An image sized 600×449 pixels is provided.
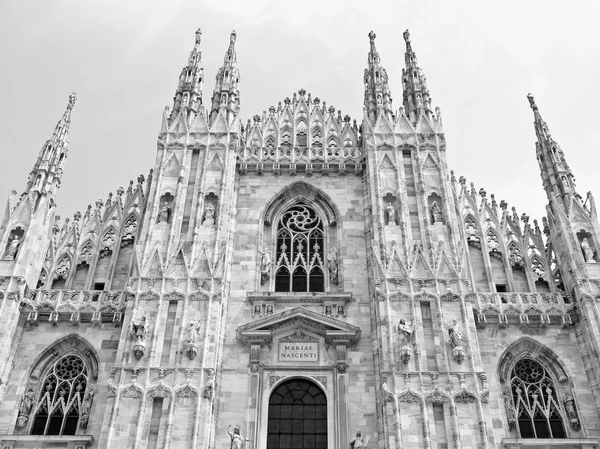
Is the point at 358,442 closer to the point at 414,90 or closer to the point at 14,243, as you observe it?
the point at 14,243

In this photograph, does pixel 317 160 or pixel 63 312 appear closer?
pixel 63 312

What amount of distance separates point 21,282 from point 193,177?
6.05 m

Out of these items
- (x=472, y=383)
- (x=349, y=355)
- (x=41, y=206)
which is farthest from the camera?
(x=41, y=206)

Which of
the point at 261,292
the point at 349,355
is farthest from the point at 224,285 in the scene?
the point at 349,355

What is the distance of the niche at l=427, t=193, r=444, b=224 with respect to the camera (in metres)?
20.4

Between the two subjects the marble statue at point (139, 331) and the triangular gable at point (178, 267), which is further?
the triangular gable at point (178, 267)

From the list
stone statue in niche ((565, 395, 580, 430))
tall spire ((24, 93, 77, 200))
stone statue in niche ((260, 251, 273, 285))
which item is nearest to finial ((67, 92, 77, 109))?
tall spire ((24, 93, 77, 200))

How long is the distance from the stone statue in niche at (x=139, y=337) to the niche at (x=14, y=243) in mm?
4477

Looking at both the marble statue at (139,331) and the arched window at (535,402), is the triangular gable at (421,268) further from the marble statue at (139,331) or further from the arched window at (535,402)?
the marble statue at (139,331)

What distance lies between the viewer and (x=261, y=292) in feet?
63.6

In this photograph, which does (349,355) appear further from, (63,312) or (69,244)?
(69,244)

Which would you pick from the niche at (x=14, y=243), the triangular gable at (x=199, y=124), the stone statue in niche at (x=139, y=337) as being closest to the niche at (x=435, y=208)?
the triangular gable at (x=199, y=124)

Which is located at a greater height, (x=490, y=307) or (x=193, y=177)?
(x=193, y=177)

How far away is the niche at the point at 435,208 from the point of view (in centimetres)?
2036
